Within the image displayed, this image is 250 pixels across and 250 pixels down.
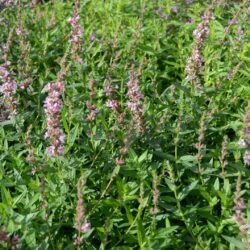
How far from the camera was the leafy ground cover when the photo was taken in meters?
3.12

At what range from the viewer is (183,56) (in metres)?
5.32

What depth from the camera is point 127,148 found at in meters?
3.16

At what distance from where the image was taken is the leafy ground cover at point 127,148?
3.12 meters

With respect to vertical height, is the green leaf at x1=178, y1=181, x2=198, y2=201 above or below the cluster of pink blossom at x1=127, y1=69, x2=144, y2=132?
below

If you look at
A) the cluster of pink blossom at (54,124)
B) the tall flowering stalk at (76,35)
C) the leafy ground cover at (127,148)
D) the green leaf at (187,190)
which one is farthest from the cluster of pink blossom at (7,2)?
the green leaf at (187,190)

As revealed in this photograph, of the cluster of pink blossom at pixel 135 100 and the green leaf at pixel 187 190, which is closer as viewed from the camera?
the green leaf at pixel 187 190

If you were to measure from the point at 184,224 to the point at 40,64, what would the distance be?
277 centimetres

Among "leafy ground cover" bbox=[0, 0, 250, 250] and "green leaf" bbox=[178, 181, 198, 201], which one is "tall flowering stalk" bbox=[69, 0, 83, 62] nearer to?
"leafy ground cover" bbox=[0, 0, 250, 250]

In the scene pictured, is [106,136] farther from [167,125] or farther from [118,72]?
[118,72]

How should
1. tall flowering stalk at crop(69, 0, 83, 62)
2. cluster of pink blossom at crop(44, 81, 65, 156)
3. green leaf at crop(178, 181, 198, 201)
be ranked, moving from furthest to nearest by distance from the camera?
tall flowering stalk at crop(69, 0, 83, 62)
green leaf at crop(178, 181, 198, 201)
cluster of pink blossom at crop(44, 81, 65, 156)

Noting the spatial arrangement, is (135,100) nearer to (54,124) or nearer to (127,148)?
(127,148)

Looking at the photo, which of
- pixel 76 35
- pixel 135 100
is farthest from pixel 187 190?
pixel 76 35

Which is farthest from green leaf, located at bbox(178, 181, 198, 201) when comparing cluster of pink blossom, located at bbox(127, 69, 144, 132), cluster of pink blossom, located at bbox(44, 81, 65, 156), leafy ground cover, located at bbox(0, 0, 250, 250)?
cluster of pink blossom, located at bbox(44, 81, 65, 156)

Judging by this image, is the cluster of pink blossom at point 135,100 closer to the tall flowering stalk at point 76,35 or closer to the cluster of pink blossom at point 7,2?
the tall flowering stalk at point 76,35
